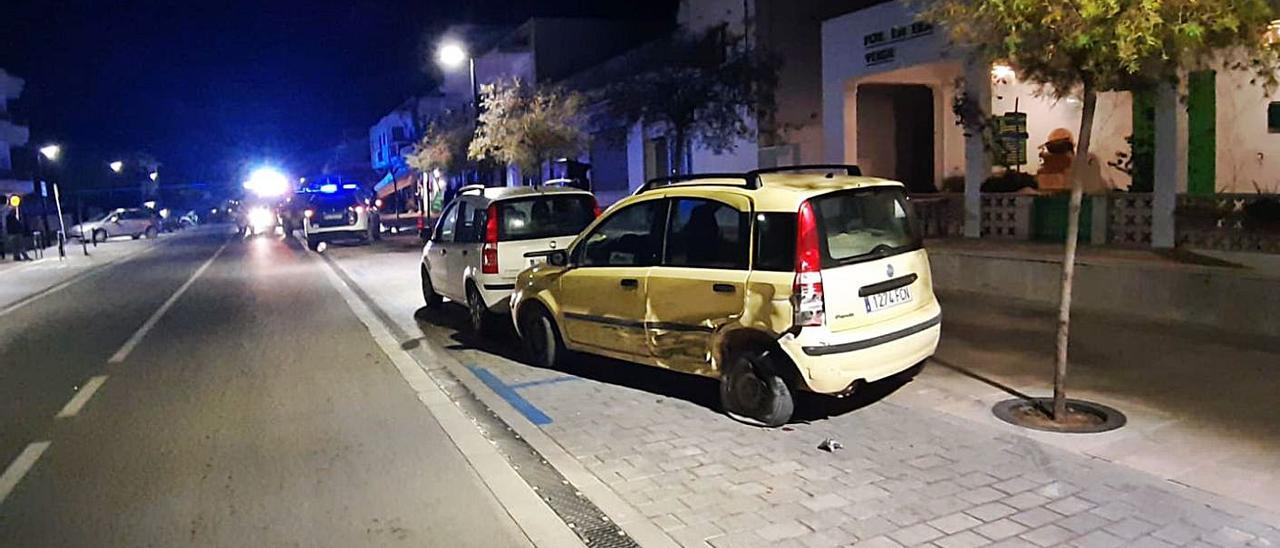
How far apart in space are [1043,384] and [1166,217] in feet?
17.6

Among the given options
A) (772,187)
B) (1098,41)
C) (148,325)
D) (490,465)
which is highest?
(1098,41)

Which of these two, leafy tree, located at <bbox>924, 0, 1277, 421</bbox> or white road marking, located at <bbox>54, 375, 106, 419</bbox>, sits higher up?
leafy tree, located at <bbox>924, 0, 1277, 421</bbox>

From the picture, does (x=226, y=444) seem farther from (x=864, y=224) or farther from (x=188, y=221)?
(x=188, y=221)

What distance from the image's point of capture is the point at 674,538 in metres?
4.81

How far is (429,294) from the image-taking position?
533 inches

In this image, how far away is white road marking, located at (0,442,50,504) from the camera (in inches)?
238

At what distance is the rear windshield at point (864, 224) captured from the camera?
21.4 feet

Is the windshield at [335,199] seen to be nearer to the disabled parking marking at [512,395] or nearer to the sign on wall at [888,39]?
the sign on wall at [888,39]

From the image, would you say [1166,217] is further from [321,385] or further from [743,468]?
[321,385]

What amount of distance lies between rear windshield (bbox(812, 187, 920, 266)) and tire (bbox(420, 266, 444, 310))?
7.82 meters

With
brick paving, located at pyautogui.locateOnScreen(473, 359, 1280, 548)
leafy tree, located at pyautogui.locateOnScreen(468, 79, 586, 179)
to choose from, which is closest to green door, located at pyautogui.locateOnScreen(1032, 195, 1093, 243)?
brick paving, located at pyautogui.locateOnScreen(473, 359, 1280, 548)

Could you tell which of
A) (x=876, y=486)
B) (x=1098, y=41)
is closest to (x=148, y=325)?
(x=876, y=486)

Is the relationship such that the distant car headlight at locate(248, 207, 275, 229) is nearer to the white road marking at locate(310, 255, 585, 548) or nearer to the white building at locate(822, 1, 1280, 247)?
the white building at locate(822, 1, 1280, 247)

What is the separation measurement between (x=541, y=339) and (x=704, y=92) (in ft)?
35.5
